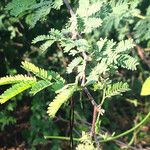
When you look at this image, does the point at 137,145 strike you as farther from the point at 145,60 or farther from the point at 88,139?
the point at 88,139

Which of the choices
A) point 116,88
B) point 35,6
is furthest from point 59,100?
point 35,6

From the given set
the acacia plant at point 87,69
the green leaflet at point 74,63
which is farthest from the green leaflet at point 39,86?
the green leaflet at point 74,63

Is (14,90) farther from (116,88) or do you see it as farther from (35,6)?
(35,6)

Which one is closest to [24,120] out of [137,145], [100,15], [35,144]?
[35,144]

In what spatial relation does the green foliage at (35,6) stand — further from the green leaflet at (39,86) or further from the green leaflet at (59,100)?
the green leaflet at (59,100)

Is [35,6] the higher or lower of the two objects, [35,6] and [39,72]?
the higher

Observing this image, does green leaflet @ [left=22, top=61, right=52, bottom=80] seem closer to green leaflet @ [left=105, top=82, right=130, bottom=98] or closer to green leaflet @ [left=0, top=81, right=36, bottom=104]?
green leaflet @ [left=0, top=81, right=36, bottom=104]
